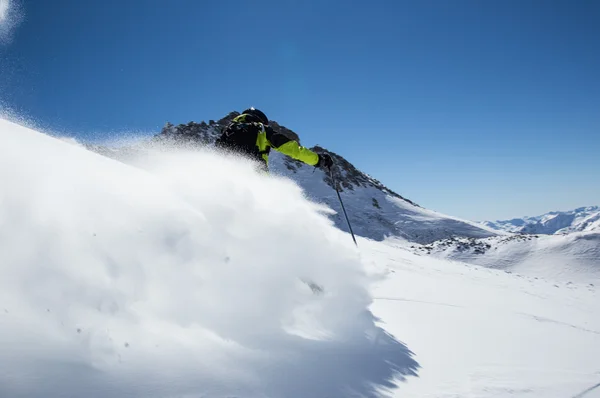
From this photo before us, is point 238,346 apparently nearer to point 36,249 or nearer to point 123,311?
point 123,311

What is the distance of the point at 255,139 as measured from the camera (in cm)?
580

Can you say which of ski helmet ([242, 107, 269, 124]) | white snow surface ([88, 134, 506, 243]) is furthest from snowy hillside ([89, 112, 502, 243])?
ski helmet ([242, 107, 269, 124])

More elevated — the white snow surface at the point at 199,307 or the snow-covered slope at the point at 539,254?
the snow-covered slope at the point at 539,254

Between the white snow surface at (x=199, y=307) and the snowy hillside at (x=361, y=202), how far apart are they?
3797cm

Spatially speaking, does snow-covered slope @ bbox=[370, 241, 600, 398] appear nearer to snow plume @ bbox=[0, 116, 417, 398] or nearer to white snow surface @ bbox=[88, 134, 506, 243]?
snow plume @ bbox=[0, 116, 417, 398]

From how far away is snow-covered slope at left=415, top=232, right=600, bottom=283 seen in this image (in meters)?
23.2

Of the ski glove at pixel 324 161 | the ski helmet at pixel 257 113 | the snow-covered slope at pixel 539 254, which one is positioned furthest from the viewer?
the snow-covered slope at pixel 539 254

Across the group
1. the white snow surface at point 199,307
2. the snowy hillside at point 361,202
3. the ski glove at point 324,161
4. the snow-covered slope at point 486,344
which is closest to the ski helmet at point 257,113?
the ski glove at point 324,161

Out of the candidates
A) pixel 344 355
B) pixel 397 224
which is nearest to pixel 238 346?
pixel 344 355

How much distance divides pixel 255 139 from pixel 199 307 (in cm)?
353

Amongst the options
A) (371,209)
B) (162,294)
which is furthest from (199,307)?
(371,209)

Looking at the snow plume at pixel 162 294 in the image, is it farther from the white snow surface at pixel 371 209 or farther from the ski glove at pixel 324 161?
the white snow surface at pixel 371 209

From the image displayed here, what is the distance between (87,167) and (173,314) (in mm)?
1878

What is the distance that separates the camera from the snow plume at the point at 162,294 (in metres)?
1.92
